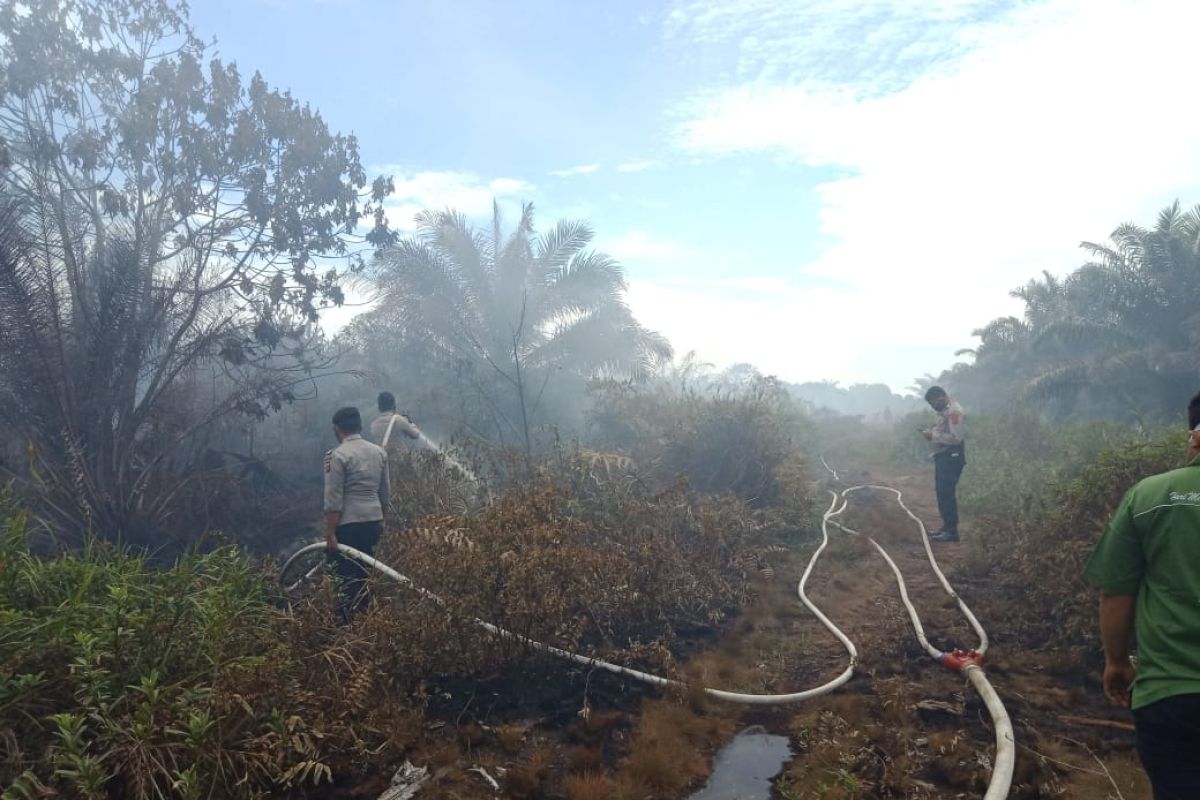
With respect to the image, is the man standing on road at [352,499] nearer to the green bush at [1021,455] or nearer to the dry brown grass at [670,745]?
the dry brown grass at [670,745]

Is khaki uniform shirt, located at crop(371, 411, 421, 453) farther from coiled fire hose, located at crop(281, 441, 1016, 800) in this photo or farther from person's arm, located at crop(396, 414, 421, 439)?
coiled fire hose, located at crop(281, 441, 1016, 800)

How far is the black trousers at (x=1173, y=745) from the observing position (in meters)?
2.11

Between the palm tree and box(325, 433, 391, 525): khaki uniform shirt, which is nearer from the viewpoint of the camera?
box(325, 433, 391, 525): khaki uniform shirt

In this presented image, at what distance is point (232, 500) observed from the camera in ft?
25.5

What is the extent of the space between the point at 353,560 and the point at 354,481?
1.86 feet

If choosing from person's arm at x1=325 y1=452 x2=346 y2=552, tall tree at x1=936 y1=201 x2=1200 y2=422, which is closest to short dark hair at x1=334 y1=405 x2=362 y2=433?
person's arm at x1=325 y1=452 x2=346 y2=552

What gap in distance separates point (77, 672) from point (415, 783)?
4.94 feet

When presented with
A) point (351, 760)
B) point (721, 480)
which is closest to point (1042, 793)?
point (351, 760)

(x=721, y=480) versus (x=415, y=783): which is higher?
(x=721, y=480)

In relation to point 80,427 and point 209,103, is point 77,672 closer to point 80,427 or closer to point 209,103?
point 80,427

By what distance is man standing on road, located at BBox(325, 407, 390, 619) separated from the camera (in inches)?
200

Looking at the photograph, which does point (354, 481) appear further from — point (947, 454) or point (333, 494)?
point (947, 454)

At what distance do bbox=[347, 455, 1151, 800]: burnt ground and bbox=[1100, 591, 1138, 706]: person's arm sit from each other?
912mm

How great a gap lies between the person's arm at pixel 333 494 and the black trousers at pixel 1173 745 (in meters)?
4.52
